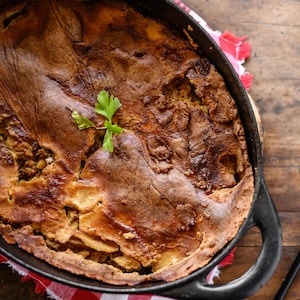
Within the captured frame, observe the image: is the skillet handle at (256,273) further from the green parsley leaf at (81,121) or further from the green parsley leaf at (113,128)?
the green parsley leaf at (81,121)

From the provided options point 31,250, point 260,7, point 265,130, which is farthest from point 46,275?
point 260,7

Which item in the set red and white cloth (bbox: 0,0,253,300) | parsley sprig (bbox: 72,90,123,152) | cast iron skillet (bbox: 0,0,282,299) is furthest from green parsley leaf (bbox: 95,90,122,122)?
red and white cloth (bbox: 0,0,253,300)

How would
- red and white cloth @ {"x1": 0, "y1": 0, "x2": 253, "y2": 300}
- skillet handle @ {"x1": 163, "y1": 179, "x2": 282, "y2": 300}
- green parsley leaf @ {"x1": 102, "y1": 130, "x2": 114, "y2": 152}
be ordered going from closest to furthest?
skillet handle @ {"x1": 163, "y1": 179, "x2": 282, "y2": 300}
green parsley leaf @ {"x1": 102, "y1": 130, "x2": 114, "y2": 152}
red and white cloth @ {"x1": 0, "y1": 0, "x2": 253, "y2": 300}

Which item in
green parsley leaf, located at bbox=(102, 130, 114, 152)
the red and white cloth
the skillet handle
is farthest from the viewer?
the red and white cloth

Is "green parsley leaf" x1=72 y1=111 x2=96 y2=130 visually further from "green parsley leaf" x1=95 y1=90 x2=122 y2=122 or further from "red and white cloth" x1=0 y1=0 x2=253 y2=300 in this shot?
"red and white cloth" x1=0 y1=0 x2=253 y2=300

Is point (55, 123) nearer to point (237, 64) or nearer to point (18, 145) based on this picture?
point (18, 145)

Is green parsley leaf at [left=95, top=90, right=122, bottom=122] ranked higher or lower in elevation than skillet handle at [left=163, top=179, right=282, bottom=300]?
higher
